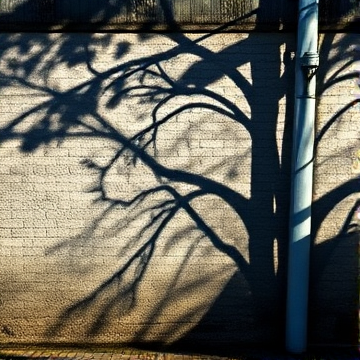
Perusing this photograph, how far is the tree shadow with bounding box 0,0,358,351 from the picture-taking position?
5.43 m

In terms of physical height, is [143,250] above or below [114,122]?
below

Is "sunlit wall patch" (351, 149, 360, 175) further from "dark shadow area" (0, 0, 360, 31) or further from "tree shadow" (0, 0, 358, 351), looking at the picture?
"dark shadow area" (0, 0, 360, 31)

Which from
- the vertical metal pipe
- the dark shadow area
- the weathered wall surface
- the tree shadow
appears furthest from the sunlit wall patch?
the dark shadow area

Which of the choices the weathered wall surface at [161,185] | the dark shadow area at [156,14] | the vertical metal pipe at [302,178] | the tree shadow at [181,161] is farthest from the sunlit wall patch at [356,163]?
the dark shadow area at [156,14]

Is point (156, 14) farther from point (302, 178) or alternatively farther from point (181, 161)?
point (302, 178)

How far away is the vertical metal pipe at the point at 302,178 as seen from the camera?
17.0ft

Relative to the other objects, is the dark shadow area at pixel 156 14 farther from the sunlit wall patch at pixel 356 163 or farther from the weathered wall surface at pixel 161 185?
the sunlit wall patch at pixel 356 163

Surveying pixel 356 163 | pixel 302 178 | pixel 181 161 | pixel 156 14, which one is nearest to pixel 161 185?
pixel 181 161

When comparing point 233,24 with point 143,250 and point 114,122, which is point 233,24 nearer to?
point 114,122

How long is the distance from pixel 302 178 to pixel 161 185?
1.35 metres

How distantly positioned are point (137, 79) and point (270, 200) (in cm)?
175

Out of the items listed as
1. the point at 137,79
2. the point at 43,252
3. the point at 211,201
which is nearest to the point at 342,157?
the point at 211,201

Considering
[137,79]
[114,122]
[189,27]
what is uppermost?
[189,27]

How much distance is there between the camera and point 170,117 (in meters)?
5.46
